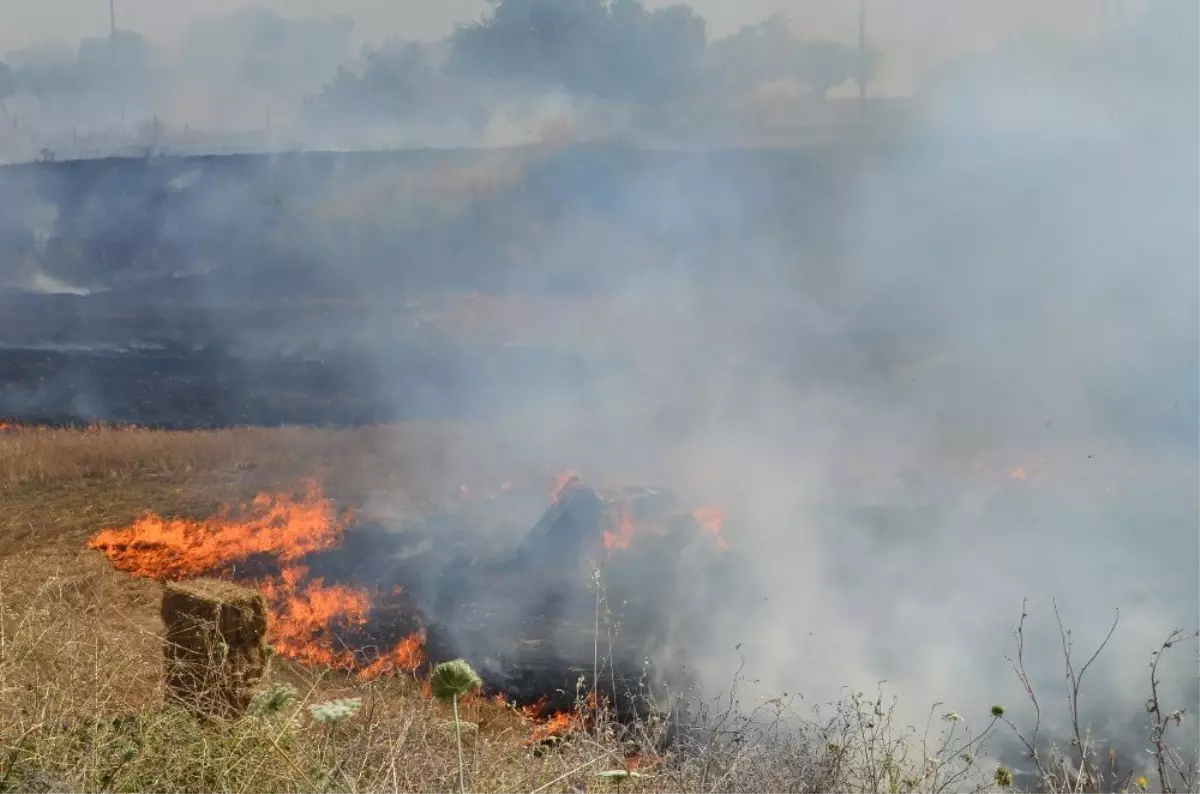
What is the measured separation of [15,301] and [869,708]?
32.9 m

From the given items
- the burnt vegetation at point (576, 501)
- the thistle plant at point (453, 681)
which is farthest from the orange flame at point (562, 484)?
the thistle plant at point (453, 681)

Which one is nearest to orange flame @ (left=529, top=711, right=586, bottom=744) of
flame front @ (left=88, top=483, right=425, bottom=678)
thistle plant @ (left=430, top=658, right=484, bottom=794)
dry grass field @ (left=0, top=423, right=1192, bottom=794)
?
dry grass field @ (left=0, top=423, right=1192, bottom=794)

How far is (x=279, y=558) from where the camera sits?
10578mm

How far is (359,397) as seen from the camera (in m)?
22.2

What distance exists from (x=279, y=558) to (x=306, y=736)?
7026 millimetres

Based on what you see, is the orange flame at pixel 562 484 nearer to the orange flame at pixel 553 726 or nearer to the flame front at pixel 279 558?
the flame front at pixel 279 558

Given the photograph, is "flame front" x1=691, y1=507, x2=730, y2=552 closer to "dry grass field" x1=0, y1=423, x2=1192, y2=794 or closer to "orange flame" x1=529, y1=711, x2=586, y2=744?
"dry grass field" x1=0, y1=423, x2=1192, y2=794

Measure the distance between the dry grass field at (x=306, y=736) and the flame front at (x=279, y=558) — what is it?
416mm

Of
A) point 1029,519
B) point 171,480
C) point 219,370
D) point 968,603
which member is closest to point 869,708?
point 968,603

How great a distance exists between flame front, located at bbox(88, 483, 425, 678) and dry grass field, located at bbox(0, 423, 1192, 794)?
416mm

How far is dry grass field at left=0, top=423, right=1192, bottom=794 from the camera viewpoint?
340 cm

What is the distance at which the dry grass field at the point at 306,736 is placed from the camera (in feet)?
11.1

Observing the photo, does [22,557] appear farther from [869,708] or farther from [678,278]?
[678,278]

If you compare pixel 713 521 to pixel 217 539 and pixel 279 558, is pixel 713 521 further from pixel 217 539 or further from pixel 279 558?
pixel 217 539
